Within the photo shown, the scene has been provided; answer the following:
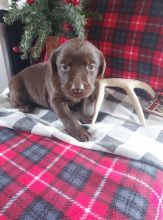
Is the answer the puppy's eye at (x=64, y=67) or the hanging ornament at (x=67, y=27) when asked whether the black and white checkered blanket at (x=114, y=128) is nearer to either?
the puppy's eye at (x=64, y=67)

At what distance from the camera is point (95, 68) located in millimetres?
1192

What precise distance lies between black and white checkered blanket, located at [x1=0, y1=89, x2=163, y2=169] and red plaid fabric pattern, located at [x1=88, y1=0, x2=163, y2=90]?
0.53 feet

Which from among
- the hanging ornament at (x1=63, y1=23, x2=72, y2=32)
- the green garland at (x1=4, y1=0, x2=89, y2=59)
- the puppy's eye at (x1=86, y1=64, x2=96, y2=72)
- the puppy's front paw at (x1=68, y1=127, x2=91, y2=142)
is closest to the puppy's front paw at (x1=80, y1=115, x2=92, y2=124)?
the puppy's front paw at (x1=68, y1=127, x2=91, y2=142)

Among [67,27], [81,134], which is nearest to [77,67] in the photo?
[81,134]

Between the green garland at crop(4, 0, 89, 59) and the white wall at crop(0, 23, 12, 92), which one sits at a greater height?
the green garland at crop(4, 0, 89, 59)

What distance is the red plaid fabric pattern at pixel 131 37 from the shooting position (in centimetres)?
137

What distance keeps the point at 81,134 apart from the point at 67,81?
236 millimetres

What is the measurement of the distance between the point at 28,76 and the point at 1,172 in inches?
27.6

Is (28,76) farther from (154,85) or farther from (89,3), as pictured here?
(154,85)

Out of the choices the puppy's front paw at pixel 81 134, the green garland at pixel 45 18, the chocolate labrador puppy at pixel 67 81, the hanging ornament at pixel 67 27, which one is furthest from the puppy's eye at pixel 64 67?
the hanging ornament at pixel 67 27

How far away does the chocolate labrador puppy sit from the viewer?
3.68 ft

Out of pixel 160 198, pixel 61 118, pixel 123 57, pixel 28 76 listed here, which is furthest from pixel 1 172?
pixel 123 57

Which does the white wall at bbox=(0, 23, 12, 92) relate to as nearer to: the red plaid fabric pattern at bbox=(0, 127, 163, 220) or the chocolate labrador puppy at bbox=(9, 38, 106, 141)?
the chocolate labrador puppy at bbox=(9, 38, 106, 141)

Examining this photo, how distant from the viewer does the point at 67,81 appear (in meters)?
1.13
